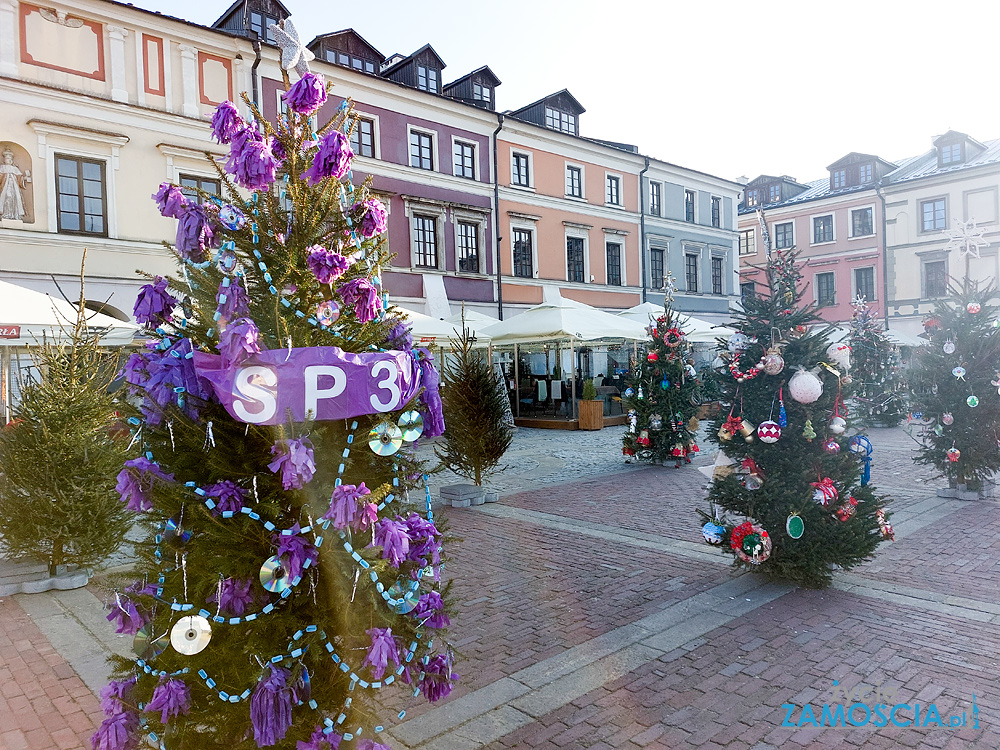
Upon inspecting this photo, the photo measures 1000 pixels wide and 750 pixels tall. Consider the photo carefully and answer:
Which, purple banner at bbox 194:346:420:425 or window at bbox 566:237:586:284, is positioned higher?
window at bbox 566:237:586:284

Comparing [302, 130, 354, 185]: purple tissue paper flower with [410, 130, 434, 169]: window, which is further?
[410, 130, 434, 169]: window

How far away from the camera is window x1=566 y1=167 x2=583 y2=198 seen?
27641 mm

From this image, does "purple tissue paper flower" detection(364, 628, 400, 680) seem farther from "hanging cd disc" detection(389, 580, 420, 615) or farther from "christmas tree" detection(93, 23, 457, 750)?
"hanging cd disc" detection(389, 580, 420, 615)

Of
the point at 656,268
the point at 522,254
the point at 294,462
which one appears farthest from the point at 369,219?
the point at 656,268

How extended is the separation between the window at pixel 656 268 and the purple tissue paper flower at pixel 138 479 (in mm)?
29207

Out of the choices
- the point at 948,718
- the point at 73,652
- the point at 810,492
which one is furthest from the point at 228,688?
the point at 810,492

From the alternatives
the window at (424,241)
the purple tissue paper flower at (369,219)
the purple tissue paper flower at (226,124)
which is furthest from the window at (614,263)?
the purple tissue paper flower at (226,124)

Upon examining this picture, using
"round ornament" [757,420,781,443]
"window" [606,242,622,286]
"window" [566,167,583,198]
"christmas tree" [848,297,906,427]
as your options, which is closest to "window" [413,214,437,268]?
"window" [566,167,583,198]

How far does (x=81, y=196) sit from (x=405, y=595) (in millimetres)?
17273

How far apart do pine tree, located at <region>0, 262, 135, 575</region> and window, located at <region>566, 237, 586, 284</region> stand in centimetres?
2254

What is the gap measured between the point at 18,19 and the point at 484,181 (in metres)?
13.7

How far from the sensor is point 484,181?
2464 centimetres

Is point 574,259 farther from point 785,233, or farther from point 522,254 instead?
point 785,233

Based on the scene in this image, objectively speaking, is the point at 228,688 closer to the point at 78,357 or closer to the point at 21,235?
the point at 78,357
